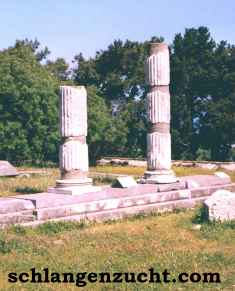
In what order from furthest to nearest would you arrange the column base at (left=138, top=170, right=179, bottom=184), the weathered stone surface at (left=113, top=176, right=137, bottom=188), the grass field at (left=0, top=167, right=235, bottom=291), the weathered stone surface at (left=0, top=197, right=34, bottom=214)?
the column base at (left=138, top=170, right=179, bottom=184) → the weathered stone surface at (left=113, top=176, right=137, bottom=188) → the weathered stone surface at (left=0, top=197, right=34, bottom=214) → the grass field at (left=0, top=167, right=235, bottom=291)

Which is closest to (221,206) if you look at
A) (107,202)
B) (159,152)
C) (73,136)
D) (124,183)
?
(107,202)

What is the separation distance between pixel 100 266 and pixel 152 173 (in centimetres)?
895

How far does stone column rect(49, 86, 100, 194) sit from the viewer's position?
55.3 ft

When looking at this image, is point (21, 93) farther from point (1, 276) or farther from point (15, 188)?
point (1, 276)

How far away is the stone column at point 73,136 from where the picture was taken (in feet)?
55.3

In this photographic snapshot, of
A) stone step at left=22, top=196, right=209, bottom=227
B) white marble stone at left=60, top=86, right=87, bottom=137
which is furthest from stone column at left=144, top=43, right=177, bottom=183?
white marble stone at left=60, top=86, right=87, bottom=137

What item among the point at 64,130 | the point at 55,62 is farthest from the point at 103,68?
the point at 64,130

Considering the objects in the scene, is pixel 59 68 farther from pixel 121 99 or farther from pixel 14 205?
pixel 14 205

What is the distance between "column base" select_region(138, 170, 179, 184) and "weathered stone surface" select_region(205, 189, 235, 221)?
14.7 feet

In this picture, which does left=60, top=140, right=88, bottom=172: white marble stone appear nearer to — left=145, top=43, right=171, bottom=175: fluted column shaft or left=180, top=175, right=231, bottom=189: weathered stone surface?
left=145, top=43, right=171, bottom=175: fluted column shaft

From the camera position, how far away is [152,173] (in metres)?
18.8

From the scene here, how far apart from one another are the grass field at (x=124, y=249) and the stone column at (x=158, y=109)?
3815 millimetres

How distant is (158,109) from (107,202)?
14.5 ft

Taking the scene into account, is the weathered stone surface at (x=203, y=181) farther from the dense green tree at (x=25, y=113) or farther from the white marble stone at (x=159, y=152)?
the dense green tree at (x=25, y=113)
